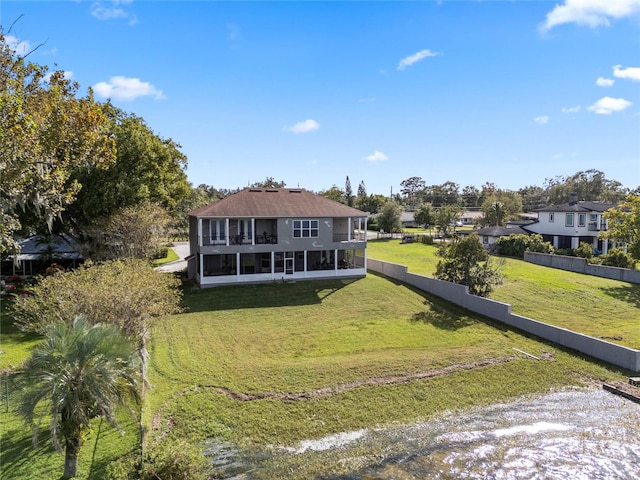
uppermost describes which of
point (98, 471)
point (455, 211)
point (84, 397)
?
point (455, 211)

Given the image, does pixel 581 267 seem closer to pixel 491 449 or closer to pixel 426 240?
pixel 426 240

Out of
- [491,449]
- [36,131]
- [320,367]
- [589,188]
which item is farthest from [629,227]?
[589,188]

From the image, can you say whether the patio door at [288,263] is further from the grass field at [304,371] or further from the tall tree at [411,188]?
the tall tree at [411,188]

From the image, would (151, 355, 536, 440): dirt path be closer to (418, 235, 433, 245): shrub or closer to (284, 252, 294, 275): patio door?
(284, 252, 294, 275): patio door

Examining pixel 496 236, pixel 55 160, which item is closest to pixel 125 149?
pixel 55 160

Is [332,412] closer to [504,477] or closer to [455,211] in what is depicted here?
[504,477]

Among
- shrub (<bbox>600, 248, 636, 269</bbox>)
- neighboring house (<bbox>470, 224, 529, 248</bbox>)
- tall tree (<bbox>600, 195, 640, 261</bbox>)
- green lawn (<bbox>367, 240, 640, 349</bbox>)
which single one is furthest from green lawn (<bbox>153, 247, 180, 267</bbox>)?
tall tree (<bbox>600, 195, 640, 261</bbox>)
